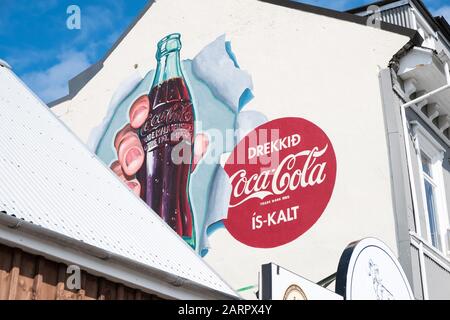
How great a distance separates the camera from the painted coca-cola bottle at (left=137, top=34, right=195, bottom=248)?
16.2m

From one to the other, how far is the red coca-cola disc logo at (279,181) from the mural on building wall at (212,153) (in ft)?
0.06

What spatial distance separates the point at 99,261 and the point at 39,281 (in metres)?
0.59

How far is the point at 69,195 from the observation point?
7.96m

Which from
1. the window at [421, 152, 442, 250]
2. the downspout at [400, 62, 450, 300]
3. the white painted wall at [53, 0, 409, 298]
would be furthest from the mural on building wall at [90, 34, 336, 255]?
the window at [421, 152, 442, 250]

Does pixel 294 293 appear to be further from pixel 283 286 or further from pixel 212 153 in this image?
pixel 212 153

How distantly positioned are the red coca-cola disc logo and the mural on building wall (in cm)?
2

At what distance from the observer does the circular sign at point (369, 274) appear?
357 inches

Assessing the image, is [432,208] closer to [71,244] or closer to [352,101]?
[352,101]

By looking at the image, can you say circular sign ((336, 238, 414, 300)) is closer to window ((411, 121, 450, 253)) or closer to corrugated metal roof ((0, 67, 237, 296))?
corrugated metal roof ((0, 67, 237, 296))

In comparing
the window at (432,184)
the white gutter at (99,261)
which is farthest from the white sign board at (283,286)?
the window at (432,184)

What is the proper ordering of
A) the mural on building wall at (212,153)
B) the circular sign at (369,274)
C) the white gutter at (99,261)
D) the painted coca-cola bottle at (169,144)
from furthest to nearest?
the painted coca-cola bottle at (169,144)
the mural on building wall at (212,153)
the circular sign at (369,274)
the white gutter at (99,261)

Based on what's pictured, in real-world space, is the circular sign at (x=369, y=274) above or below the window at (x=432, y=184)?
below

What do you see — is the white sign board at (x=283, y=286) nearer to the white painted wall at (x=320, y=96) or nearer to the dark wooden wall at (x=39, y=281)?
the dark wooden wall at (x=39, y=281)

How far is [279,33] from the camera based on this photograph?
52.5 ft
